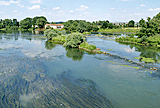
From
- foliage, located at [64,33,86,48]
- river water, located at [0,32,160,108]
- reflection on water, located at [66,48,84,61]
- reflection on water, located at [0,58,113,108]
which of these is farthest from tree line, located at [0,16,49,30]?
reflection on water, located at [0,58,113,108]

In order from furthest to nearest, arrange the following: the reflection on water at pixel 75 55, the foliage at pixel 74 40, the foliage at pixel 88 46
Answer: the foliage at pixel 74 40 → the foliage at pixel 88 46 → the reflection on water at pixel 75 55

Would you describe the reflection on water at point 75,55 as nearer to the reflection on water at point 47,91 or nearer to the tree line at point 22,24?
the reflection on water at point 47,91

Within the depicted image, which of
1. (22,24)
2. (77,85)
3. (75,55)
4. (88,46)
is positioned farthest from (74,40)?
(22,24)

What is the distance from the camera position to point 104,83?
22891 mm

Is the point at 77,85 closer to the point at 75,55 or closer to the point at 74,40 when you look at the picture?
the point at 75,55

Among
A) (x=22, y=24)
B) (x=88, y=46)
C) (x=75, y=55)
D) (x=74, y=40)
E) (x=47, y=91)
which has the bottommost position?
(x=47, y=91)

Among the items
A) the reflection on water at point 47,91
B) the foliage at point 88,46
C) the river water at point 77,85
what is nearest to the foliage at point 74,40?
the foliage at point 88,46

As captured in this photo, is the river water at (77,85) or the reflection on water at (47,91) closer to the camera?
the reflection on water at (47,91)

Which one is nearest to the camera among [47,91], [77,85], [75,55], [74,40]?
[47,91]

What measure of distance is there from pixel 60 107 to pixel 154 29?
234 ft

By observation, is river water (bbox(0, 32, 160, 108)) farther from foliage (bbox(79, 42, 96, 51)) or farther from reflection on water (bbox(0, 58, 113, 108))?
foliage (bbox(79, 42, 96, 51))

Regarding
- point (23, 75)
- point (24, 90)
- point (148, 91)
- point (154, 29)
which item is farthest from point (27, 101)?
point (154, 29)

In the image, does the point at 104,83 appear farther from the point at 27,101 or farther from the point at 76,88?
the point at 27,101

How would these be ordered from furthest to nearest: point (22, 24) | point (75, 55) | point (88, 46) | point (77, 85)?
point (22, 24)
point (88, 46)
point (75, 55)
point (77, 85)
